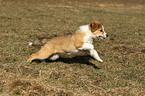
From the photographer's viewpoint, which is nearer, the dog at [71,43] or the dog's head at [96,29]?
the dog at [71,43]

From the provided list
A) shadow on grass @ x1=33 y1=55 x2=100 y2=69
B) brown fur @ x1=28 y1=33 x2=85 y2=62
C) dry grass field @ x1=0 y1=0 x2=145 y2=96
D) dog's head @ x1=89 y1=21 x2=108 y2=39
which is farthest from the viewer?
shadow on grass @ x1=33 y1=55 x2=100 y2=69

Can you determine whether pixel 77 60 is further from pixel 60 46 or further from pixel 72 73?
pixel 72 73

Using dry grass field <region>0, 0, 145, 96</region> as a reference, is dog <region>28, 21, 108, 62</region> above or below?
above

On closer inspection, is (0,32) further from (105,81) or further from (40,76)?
(105,81)

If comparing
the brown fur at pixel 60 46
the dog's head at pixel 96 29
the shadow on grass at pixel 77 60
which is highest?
the dog's head at pixel 96 29

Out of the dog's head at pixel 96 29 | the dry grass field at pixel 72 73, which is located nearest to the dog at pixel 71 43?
the dog's head at pixel 96 29

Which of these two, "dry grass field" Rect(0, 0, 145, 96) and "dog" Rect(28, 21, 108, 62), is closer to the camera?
"dry grass field" Rect(0, 0, 145, 96)

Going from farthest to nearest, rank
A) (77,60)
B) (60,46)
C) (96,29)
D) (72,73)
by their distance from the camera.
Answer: (77,60) → (96,29) → (60,46) → (72,73)

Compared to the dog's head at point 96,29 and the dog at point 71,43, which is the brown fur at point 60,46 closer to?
the dog at point 71,43

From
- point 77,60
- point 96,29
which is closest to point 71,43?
point 96,29

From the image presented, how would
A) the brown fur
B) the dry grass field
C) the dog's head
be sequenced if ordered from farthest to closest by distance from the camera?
the dog's head → the brown fur → the dry grass field

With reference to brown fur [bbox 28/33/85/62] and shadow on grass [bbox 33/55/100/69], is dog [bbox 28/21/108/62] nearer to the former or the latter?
brown fur [bbox 28/33/85/62]

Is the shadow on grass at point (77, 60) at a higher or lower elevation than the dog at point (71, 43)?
A: lower

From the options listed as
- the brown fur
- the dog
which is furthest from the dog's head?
the brown fur
